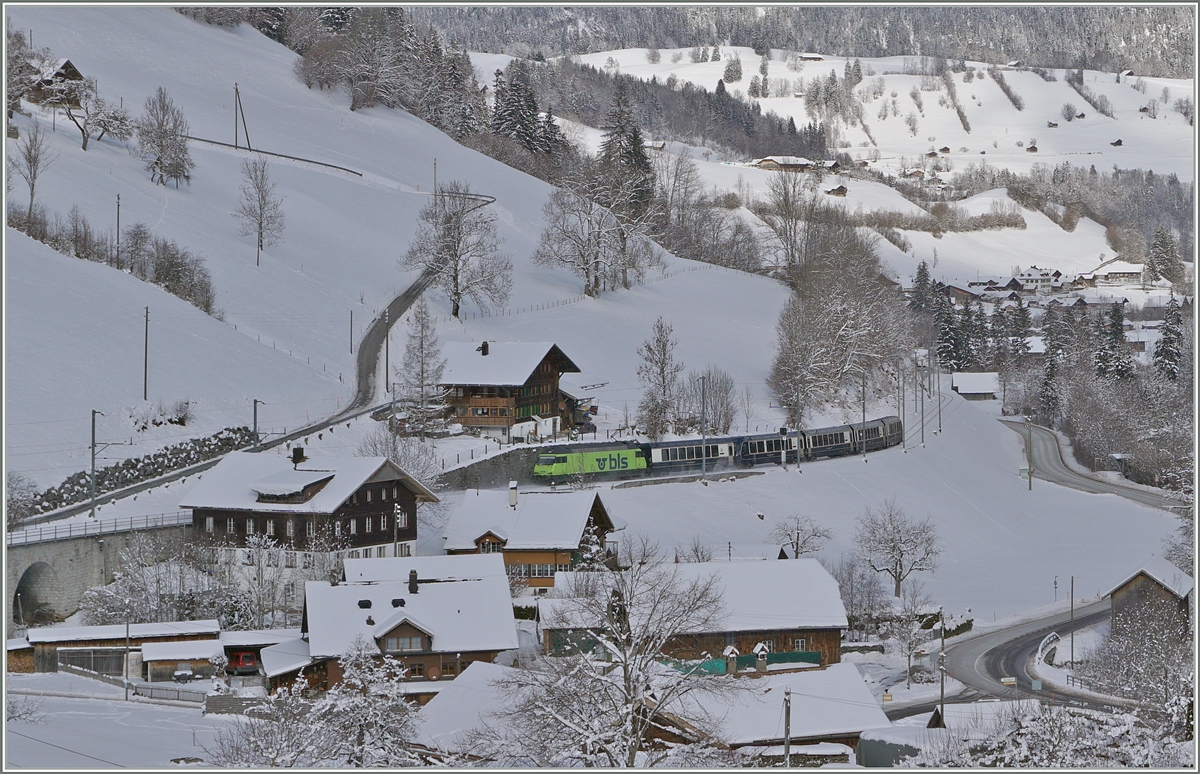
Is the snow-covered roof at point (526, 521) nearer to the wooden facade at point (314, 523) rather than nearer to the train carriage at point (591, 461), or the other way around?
the wooden facade at point (314, 523)

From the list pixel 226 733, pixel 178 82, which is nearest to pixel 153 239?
pixel 178 82

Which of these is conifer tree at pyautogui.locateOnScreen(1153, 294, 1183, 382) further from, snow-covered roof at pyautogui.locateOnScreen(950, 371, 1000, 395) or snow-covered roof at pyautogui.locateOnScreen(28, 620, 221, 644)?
snow-covered roof at pyautogui.locateOnScreen(28, 620, 221, 644)

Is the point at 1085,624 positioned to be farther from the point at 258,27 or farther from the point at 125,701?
the point at 258,27

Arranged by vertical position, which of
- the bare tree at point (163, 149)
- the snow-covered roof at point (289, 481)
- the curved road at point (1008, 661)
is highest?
the bare tree at point (163, 149)

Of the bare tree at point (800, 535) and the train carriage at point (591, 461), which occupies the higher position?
the train carriage at point (591, 461)

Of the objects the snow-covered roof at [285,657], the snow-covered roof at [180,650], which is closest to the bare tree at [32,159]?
the snow-covered roof at [180,650]

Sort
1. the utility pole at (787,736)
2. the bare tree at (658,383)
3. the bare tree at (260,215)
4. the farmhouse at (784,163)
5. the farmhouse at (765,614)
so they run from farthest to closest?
the farmhouse at (784,163) < the bare tree at (260,215) < the bare tree at (658,383) < the farmhouse at (765,614) < the utility pole at (787,736)
